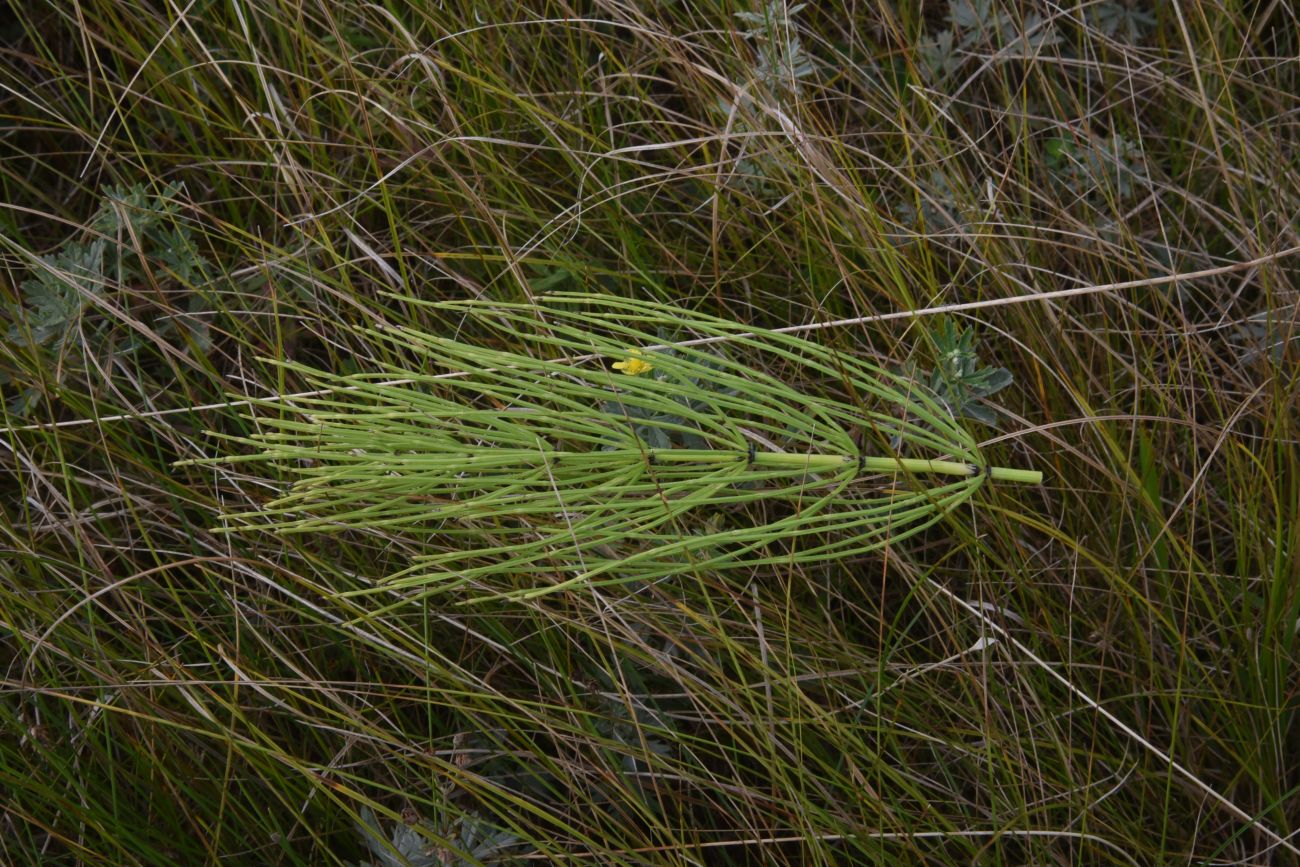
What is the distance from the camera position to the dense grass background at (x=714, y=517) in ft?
4.44

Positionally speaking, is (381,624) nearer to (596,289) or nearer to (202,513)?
(202,513)

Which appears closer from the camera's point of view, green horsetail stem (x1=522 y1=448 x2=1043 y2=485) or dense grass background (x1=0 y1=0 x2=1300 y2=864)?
green horsetail stem (x1=522 y1=448 x2=1043 y2=485)

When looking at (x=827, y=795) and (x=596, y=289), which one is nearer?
(x=827, y=795)

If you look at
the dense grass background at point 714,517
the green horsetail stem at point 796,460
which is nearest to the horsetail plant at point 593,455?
the green horsetail stem at point 796,460

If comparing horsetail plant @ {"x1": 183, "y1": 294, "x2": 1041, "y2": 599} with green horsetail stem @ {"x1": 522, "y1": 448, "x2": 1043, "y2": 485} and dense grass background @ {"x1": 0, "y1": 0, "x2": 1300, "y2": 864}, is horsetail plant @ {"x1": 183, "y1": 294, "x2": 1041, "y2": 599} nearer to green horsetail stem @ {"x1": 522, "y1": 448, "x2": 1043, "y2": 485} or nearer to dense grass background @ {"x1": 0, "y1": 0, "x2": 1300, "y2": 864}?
green horsetail stem @ {"x1": 522, "y1": 448, "x2": 1043, "y2": 485}

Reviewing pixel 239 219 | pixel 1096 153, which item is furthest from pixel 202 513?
pixel 1096 153

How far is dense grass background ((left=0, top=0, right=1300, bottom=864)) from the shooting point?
1.35 m

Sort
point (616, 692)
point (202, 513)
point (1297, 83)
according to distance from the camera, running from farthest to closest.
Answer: point (1297, 83) < point (202, 513) < point (616, 692)

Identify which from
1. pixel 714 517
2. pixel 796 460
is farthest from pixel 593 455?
pixel 714 517

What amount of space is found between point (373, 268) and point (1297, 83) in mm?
1483

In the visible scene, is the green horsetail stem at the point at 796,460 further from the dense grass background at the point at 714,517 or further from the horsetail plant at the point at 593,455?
the dense grass background at the point at 714,517

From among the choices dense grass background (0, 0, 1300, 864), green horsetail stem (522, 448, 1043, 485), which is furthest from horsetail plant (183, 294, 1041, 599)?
dense grass background (0, 0, 1300, 864)

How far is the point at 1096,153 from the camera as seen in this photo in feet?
5.40

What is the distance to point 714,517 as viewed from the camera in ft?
4.49
